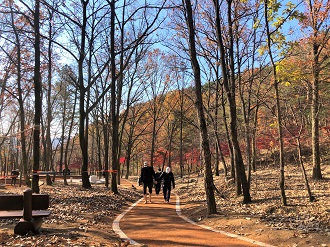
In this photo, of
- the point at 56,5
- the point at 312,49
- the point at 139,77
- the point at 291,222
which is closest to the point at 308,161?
the point at 312,49

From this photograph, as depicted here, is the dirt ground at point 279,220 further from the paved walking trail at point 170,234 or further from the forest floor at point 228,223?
the paved walking trail at point 170,234

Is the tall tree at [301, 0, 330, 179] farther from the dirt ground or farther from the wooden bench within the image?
the wooden bench

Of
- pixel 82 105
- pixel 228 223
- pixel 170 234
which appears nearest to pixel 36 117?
pixel 82 105

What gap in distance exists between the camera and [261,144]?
99.6ft

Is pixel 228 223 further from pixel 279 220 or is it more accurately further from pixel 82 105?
pixel 82 105

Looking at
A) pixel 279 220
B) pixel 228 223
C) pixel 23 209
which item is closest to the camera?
pixel 23 209

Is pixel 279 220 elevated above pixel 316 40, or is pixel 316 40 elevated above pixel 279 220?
pixel 316 40

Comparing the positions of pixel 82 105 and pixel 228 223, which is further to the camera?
pixel 82 105

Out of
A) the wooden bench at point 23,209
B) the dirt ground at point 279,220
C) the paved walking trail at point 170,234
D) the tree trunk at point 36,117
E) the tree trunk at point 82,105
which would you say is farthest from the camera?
the tree trunk at point 82,105

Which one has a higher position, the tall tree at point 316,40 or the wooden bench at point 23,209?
the tall tree at point 316,40

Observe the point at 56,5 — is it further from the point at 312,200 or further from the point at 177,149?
the point at 177,149

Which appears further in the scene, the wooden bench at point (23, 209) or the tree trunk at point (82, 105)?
the tree trunk at point (82, 105)

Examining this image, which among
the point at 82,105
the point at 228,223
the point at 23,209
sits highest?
the point at 82,105

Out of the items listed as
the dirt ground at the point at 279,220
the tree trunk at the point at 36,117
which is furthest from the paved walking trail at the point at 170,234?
the tree trunk at the point at 36,117
